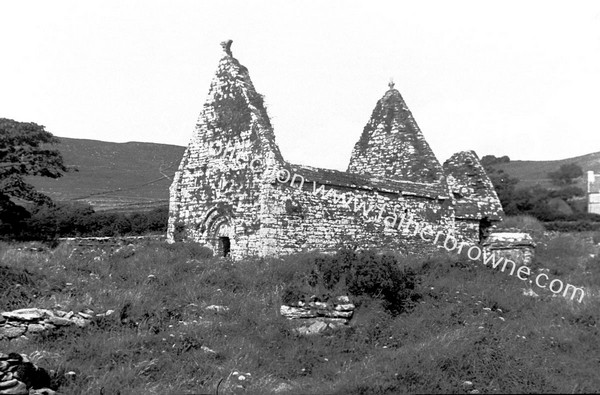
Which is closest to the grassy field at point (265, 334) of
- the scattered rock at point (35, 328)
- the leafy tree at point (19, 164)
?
the scattered rock at point (35, 328)

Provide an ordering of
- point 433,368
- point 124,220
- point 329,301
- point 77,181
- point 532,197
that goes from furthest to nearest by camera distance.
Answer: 1. point 532,197
2. point 77,181
3. point 124,220
4. point 329,301
5. point 433,368

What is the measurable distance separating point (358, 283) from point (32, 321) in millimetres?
5855

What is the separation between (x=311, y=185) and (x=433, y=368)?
708 cm

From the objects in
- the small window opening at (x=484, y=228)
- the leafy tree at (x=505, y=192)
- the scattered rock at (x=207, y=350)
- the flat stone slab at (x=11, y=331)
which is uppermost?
the leafy tree at (x=505, y=192)

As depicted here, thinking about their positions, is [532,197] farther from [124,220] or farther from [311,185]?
[311,185]

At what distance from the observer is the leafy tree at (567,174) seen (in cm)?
5543

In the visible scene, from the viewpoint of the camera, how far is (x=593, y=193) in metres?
48.8

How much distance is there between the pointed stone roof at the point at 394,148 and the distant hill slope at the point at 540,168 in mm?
39031

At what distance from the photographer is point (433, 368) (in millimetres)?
7758

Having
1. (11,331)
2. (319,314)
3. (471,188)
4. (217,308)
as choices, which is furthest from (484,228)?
(11,331)

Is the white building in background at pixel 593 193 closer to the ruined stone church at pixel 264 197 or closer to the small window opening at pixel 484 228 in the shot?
the small window opening at pixel 484 228

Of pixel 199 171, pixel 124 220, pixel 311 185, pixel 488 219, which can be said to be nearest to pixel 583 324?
pixel 311 185

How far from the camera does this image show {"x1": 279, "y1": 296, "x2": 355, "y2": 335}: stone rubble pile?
392 inches

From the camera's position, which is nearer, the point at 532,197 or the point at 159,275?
Result: the point at 159,275
